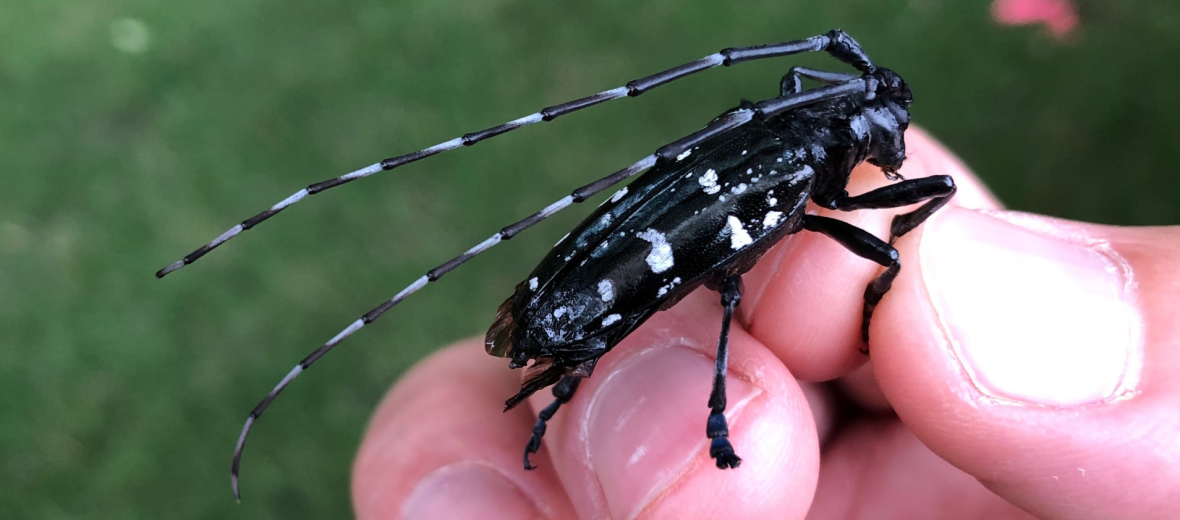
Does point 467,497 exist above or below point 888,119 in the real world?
below

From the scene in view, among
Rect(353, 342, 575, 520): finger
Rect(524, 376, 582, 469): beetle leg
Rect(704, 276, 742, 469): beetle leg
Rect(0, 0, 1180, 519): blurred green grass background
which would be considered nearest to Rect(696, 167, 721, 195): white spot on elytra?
Rect(704, 276, 742, 469): beetle leg

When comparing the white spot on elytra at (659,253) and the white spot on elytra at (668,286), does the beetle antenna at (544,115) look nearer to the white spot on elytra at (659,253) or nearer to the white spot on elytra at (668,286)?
the white spot on elytra at (659,253)

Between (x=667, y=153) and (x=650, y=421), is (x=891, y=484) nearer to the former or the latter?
(x=650, y=421)

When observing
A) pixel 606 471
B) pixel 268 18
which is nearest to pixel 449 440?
pixel 606 471

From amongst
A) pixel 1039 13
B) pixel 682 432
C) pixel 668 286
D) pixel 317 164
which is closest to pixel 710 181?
pixel 668 286

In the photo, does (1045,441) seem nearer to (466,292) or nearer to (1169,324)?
(1169,324)

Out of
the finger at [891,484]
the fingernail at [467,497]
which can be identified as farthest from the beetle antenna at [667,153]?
the finger at [891,484]
